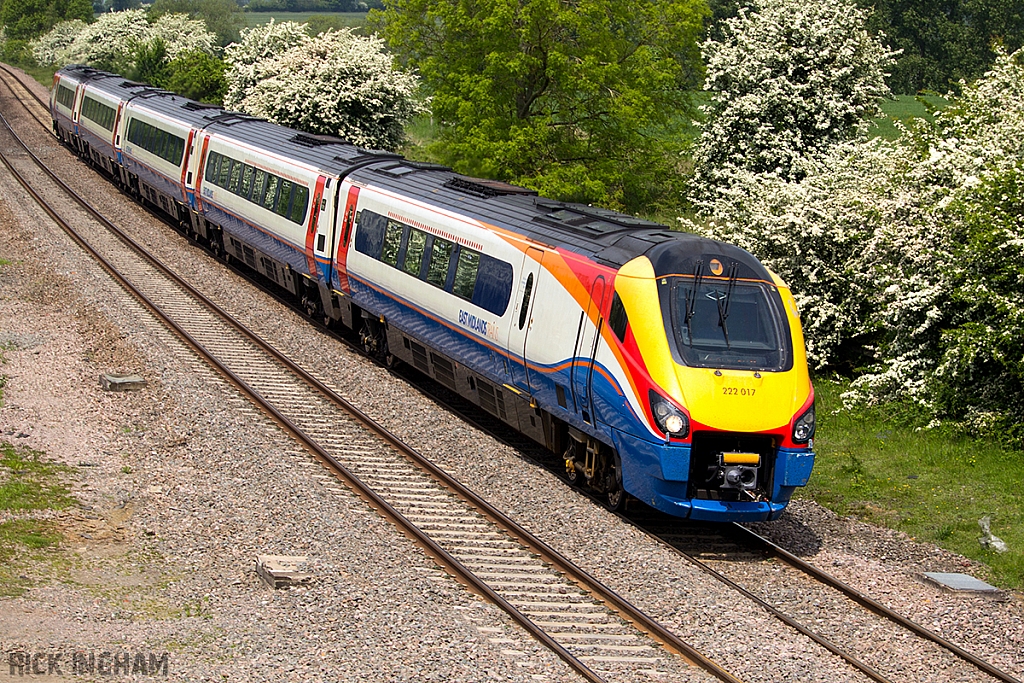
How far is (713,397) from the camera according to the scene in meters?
11.8

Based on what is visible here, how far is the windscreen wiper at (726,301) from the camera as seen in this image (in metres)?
12.3

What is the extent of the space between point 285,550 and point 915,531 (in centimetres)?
698

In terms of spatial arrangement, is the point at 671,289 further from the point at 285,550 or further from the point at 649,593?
the point at 285,550

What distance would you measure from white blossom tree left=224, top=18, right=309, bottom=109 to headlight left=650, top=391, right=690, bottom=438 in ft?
117

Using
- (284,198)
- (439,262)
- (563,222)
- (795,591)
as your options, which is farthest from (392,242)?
(795,591)

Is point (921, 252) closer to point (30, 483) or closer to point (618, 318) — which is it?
point (618, 318)

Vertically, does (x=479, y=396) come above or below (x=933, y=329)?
below

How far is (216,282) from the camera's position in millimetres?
24984

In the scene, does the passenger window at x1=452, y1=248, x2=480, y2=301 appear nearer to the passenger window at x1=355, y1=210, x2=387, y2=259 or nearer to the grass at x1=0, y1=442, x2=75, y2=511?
the passenger window at x1=355, y1=210, x2=387, y2=259

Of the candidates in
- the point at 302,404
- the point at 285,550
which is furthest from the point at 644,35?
the point at 285,550

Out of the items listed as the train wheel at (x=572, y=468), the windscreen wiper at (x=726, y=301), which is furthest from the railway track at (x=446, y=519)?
the windscreen wiper at (x=726, y=301)

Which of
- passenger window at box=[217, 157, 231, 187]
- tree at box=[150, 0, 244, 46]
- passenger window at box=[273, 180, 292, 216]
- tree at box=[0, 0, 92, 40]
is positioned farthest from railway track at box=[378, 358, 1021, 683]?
tree at box=[150, 0, 244, 46]

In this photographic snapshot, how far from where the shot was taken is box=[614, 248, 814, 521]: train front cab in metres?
11.7

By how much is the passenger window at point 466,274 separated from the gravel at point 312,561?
1862 millimetres
